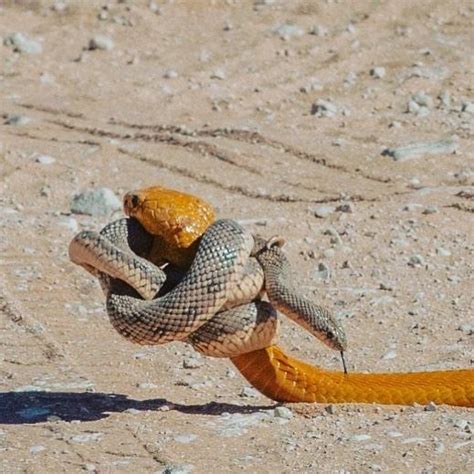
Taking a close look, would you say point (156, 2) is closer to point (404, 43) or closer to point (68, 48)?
point (68, 48)

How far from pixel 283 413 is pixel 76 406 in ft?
2.94

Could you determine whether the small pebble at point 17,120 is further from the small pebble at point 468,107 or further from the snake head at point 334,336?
the snake head at point 334,336

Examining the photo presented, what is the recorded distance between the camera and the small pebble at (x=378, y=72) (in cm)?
1302

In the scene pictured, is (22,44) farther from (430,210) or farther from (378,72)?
(430,210)

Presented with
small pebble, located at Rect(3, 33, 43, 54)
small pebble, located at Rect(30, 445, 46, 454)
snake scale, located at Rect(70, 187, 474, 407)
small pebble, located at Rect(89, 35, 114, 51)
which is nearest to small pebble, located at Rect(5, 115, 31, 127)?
small pebble, located at Rect(3, 33, 43, 54)

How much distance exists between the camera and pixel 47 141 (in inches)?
467

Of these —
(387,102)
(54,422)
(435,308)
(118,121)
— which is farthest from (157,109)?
(54,422)

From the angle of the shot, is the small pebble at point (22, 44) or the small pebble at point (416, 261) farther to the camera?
the small pebble at point (22, 44)

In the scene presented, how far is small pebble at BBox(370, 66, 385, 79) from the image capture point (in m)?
13.0

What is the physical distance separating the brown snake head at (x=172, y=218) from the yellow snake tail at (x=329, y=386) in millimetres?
593

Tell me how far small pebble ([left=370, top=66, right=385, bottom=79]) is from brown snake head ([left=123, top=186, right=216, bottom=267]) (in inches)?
266

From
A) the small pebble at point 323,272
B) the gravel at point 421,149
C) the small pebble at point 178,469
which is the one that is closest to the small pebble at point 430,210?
the small pebble at point 323,272

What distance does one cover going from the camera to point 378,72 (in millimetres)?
13055

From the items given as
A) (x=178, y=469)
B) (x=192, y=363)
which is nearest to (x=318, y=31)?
(x=192, y=363)
